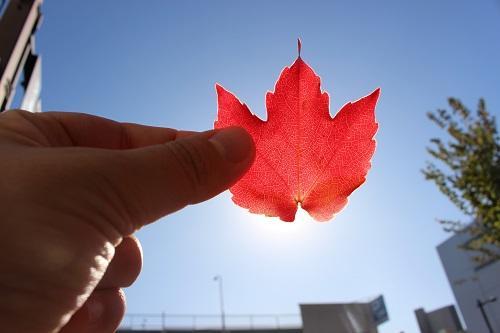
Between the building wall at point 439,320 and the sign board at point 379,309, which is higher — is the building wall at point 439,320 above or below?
below

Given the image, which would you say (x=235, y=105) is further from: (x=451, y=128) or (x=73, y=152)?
(x=451, y=128)

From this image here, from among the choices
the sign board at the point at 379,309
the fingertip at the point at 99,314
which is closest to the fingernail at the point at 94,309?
the fingertip at the point at 99,314

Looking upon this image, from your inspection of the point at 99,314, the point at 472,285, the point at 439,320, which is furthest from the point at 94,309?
the point at 472,285

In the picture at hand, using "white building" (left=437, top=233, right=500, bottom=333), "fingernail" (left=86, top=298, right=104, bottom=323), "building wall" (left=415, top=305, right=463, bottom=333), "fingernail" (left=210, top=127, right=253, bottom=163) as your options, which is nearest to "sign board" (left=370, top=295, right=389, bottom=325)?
"white building" (left=437, top=233, right=500, bottom=333)

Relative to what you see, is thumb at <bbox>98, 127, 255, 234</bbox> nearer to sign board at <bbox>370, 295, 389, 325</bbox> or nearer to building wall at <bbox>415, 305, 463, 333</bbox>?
building wall at <bbox>415, 305, 463, 333</bbox>

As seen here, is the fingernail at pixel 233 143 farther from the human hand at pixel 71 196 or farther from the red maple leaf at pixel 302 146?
the red maple leaf at pixel 302 146

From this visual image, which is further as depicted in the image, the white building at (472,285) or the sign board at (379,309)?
the sign board at (379,309)

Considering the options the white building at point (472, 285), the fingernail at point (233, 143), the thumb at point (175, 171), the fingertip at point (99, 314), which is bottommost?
the fingertip at point (99, 314)

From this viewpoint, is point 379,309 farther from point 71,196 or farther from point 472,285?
point 71,196
